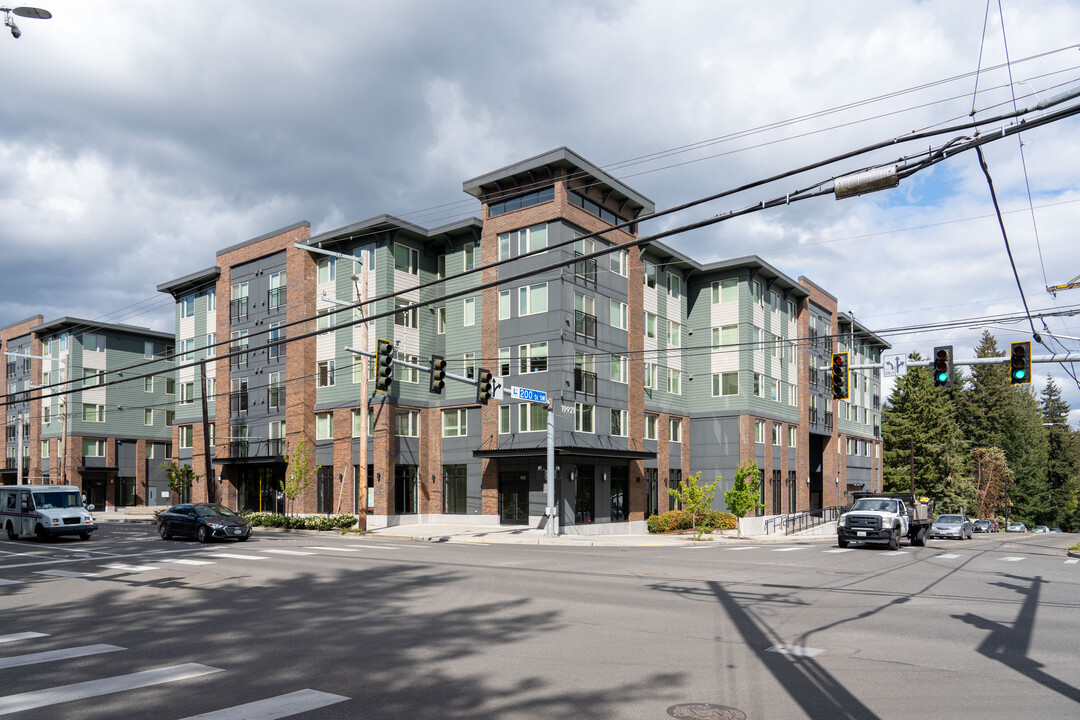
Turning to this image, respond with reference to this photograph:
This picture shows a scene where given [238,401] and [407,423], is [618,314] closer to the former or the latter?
[407,423]

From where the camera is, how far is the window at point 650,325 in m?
46.2

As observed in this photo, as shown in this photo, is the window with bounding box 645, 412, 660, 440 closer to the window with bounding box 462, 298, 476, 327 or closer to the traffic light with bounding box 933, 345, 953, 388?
the window with bounding box 462, 298, 476, 327

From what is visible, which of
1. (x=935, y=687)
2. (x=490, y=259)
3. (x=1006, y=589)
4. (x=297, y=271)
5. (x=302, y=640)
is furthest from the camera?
(x=297, y=271)

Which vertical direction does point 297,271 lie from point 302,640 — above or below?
above

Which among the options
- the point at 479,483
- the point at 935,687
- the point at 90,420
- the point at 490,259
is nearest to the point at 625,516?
the point at 479,483

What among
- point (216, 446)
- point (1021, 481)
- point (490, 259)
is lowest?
point (1021, 481)

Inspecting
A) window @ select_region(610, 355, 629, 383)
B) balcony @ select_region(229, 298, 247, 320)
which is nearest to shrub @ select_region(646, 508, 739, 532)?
window @ select_region(610, 355, 629, 383)

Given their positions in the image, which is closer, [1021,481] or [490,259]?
[490,259]

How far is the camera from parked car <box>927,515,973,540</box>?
37312 millimetres

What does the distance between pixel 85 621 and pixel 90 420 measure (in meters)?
61.6

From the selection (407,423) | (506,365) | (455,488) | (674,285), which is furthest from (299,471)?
(674,285)

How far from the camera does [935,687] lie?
8258 millimetres

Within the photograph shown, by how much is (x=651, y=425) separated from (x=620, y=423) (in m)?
4.33

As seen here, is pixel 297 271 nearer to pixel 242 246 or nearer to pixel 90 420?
pixel 242 246
